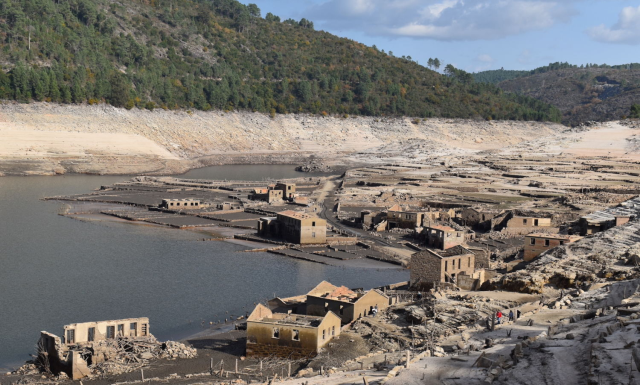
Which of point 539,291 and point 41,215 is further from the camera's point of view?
point 41,215

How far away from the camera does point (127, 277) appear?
39.7 m

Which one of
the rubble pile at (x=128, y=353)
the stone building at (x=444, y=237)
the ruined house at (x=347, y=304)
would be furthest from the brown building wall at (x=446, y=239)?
the rubble pile at (x=128, y=353)

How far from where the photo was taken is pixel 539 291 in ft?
95.9

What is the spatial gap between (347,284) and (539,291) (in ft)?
39.0

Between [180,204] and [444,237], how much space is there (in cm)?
2534

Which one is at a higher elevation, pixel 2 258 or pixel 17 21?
pixel 17 21

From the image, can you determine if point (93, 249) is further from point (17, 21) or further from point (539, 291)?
point (17, 21)

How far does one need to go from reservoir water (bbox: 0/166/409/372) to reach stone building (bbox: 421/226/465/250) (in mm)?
5440

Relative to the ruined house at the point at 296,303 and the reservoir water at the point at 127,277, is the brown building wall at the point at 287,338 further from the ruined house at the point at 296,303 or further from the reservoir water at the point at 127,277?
the reservoir water at the point at 127,277

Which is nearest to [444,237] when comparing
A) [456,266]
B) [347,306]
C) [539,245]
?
[539,245]

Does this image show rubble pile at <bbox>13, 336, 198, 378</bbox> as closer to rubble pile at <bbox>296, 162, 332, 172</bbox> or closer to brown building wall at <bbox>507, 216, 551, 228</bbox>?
brown building wall at <bbox>507, 216, 551, 228</bbox>

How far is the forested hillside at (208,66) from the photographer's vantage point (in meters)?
120

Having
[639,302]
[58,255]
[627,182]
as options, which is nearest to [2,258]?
[58,255]

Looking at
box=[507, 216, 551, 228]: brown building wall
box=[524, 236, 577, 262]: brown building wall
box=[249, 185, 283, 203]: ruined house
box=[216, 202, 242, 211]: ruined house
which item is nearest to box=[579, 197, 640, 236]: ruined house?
box=[507, 216, 551, 228]: brown building wall
